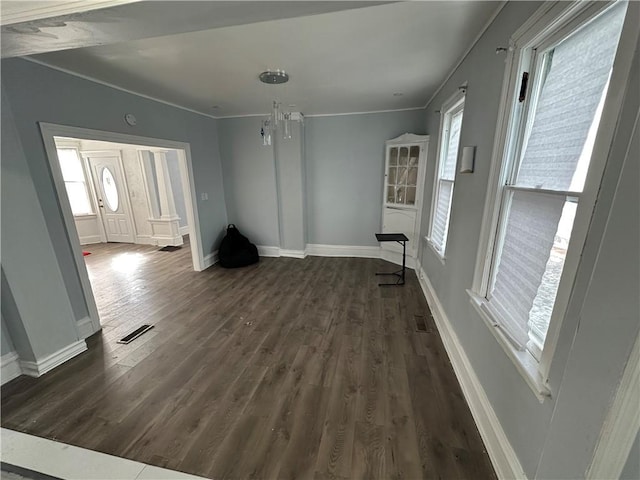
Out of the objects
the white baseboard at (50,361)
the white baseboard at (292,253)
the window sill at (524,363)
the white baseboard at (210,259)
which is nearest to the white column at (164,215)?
the white baseboard at (210,259)

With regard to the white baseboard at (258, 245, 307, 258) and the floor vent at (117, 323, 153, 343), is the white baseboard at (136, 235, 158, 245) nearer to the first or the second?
the white baseboard at (258, 245, 307, 258)

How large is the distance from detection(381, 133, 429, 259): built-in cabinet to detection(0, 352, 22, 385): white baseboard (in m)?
4.42

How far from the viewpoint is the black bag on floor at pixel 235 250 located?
14.2ft

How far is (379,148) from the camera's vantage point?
426 cm

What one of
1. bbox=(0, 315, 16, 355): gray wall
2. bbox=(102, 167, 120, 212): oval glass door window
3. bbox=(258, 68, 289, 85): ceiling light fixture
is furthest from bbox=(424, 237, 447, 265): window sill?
bbox=(102, 167, 120, 212): oval glass door window

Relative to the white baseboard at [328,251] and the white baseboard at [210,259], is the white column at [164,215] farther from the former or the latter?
the white baseboard at [328,251]

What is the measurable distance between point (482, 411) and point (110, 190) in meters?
7.47

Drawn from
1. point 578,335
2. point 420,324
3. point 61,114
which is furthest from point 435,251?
point 61,114

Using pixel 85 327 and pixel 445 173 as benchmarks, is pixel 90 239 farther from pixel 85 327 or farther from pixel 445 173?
pixel 445 173

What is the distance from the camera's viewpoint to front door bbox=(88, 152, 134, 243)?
5570 mm

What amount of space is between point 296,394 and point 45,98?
126 inches

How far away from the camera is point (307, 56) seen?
210 cm

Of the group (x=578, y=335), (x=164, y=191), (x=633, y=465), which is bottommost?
(x=633, y=465)

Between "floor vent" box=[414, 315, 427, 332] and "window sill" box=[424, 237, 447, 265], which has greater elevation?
"window sill" box=[424, 237, 447, 265]
